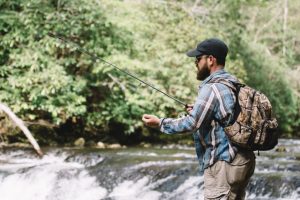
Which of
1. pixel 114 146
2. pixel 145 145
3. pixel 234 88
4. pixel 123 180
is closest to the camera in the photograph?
pixel 234 88

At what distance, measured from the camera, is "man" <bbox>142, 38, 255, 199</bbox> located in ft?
11.4

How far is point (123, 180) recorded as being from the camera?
28.9ft

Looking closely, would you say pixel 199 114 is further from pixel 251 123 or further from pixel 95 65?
pixel 95 65

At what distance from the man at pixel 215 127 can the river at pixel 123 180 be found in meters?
4.13

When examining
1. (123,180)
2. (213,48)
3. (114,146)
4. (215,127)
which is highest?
(213,48)

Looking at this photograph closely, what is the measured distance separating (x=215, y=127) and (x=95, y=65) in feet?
33.1

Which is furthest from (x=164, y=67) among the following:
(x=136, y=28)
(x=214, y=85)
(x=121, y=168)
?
(x=214, y=85)

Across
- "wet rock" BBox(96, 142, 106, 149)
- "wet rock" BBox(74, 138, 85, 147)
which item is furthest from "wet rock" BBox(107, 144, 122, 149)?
"wet rock" BBox(74, 138, 85, 147)

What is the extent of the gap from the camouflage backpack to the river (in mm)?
4163

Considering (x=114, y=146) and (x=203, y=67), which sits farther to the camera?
(x=114, y=146)

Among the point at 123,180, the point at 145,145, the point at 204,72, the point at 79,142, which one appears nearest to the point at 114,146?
the point at 79,142

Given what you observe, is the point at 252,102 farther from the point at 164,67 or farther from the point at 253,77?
the point at 253,77

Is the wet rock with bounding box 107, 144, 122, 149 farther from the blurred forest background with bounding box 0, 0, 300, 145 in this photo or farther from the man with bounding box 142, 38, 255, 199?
the man with bounding box 142, 38, 255, 199

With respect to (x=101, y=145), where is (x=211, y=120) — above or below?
above
